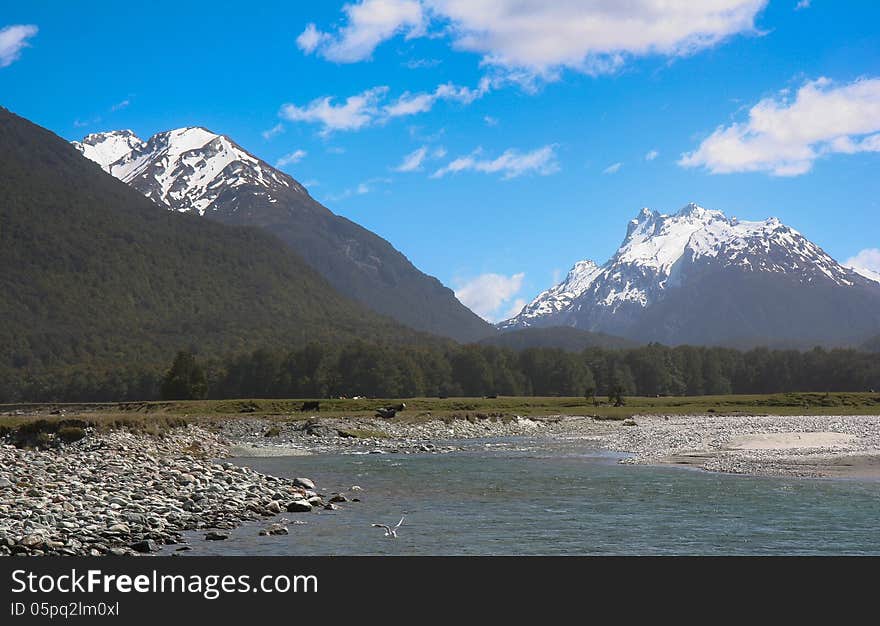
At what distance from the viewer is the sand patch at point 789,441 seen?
5484 centimetres

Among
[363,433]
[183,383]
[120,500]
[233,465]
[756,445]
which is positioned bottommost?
[363,433]

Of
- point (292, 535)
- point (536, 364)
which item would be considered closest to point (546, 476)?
point (292, 535)

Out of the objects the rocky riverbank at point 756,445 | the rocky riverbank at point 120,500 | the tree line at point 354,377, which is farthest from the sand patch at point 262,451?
the tree line at point 354,377

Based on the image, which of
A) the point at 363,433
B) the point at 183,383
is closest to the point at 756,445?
the point at 363,433

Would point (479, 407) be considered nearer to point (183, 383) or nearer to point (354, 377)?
point (183, 383)

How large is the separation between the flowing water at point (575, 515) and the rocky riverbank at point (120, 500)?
1.42 meters

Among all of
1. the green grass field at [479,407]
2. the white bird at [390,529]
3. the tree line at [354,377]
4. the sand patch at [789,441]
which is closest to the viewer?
the white bird at [390,529]

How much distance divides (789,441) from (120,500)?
47.9m

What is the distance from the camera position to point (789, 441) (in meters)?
58.7

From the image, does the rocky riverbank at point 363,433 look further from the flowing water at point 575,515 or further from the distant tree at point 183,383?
the distant tree at point 183,383

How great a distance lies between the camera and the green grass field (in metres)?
89.9

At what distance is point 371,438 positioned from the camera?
69250 millimetres
